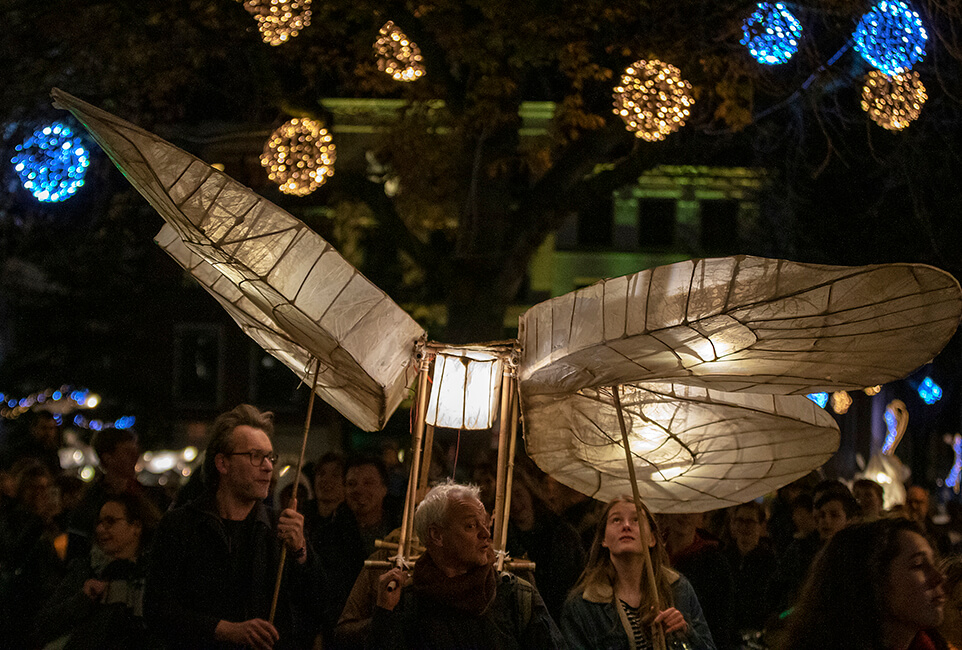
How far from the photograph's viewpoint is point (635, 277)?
10.9 ft

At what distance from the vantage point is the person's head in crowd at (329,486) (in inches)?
235

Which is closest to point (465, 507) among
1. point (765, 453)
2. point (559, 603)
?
A: point (765, 453)

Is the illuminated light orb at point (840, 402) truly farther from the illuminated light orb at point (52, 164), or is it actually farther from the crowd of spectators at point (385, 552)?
the illuminated light orb at point (52, 164)

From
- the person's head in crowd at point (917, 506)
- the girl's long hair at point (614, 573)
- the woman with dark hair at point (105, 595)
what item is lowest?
the woman with dark hair at point (105, 595)

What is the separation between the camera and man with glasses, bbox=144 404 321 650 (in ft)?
11.6

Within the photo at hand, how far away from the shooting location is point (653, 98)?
25.6 ft

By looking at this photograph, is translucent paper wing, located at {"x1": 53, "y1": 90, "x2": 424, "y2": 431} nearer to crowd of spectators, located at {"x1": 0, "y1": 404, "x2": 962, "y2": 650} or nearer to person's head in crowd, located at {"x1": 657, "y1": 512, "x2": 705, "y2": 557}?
crowd of spectators, located at {"x1": 0, "y1": 404, "x2": 962, "y2": 650}

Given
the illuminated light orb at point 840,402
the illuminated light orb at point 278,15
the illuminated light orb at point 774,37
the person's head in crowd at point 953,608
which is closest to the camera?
the person's head in crowd at point 953,608

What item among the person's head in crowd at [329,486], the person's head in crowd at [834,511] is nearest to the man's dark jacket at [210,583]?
the person's head in crowd at [329,486]

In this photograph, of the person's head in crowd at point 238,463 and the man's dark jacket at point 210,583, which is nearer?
the man's dark jacket at point 210,583

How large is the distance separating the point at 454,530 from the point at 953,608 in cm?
197

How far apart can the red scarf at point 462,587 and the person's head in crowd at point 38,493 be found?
12.5 ft

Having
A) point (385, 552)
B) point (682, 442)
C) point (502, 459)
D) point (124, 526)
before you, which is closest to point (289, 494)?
point (124, 526)

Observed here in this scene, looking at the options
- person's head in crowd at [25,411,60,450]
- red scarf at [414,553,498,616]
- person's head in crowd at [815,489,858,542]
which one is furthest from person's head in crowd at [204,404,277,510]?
person's head in crowd at [25,411,60,450]
